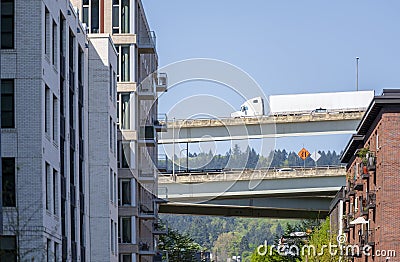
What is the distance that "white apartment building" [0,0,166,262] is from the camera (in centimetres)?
5156

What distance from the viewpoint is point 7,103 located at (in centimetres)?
5209

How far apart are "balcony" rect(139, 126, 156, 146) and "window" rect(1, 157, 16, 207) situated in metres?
40.3

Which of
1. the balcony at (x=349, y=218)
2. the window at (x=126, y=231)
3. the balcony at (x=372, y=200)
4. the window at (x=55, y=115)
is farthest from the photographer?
the balcony at (x=349, y=218)

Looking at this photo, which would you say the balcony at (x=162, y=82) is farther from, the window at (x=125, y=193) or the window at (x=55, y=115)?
the window at (x=55, y=115)

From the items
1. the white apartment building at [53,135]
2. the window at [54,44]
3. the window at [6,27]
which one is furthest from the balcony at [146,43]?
the window at [6,27]

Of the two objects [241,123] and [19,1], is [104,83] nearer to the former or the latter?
[19,1]

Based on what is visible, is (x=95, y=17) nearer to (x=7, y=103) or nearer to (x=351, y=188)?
(x=351, y=188)

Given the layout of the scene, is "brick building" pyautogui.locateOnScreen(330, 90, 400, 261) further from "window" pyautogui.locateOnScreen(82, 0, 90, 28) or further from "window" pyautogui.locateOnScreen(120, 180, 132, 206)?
"window" pyautogui.locateOnScreen(82, 0, 90, 28)

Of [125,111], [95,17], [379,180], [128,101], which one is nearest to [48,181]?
[379,180]

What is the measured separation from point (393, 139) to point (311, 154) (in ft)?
123

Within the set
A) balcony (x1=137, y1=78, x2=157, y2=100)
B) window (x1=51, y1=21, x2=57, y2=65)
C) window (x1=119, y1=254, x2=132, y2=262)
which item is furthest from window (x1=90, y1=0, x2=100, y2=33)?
window (x1=51, y1=21, x2=57, y2=65)

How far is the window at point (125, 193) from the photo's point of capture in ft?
289

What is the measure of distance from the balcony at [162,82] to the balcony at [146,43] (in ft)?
18.8

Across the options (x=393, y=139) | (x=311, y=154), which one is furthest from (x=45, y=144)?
(x=311, y=154)
